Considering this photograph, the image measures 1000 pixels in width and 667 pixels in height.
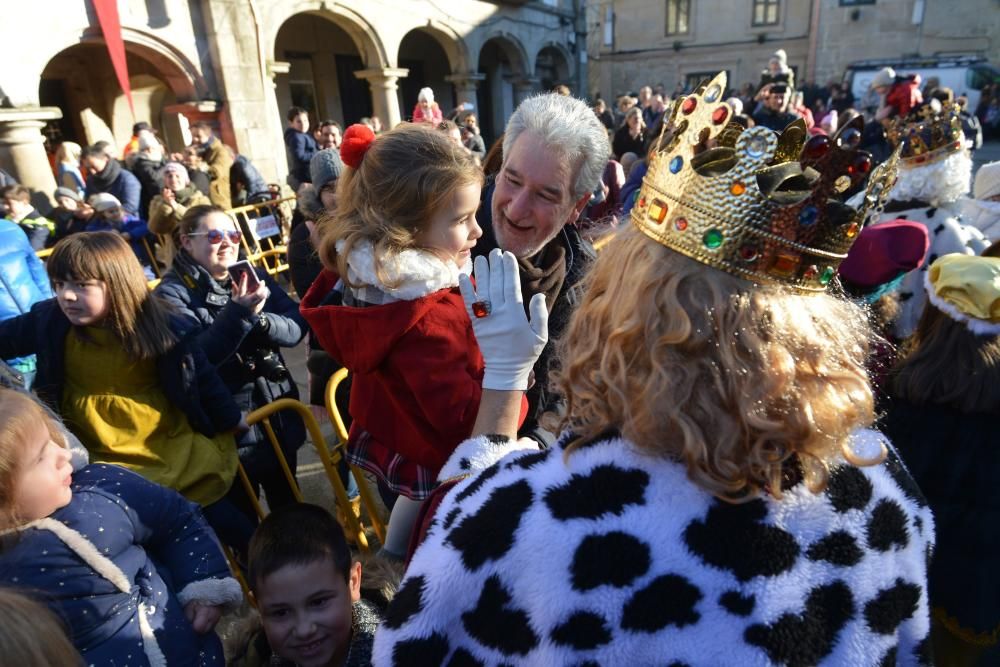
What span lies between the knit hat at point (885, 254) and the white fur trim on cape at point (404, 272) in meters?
1.52

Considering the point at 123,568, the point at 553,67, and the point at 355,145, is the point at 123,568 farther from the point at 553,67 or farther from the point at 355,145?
the point at 553,67

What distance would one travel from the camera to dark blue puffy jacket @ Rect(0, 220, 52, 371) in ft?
9.45

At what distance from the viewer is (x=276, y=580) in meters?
1.57

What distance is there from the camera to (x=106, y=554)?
142 cm

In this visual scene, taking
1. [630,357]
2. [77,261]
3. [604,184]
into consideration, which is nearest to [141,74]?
[604,184]

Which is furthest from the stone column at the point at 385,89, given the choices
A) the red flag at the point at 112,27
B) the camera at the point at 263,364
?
the camera at the point at 263,364

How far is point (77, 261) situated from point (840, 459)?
226 centimetres

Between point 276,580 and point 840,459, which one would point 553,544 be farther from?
point 276,580

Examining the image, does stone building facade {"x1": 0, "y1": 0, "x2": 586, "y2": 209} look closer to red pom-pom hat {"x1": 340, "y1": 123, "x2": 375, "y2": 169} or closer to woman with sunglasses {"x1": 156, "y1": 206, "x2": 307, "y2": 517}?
woman with sunglasses {"x1": 156, "y1": 206, "x2": 307, "y2": 517}

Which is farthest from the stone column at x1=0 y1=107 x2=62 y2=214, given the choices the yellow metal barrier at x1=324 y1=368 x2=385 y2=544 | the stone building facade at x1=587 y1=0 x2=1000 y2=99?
the stone building facade at x1=587 y1=0 x2=1000 y2=99

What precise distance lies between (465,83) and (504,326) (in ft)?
46.6

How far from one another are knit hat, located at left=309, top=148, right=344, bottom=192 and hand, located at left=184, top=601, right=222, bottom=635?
100 inches

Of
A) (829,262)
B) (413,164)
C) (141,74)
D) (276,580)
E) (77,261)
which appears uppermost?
(141,74)

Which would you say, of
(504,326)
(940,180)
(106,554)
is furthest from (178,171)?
(940,180)
